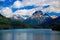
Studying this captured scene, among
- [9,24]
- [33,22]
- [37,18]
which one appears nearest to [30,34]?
[33,22]

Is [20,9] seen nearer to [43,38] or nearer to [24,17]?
[24,17]

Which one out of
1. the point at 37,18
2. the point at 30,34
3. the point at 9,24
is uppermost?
the point at 37,18

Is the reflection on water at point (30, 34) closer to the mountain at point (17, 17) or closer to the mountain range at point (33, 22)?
the mountain range at point (33, 22)

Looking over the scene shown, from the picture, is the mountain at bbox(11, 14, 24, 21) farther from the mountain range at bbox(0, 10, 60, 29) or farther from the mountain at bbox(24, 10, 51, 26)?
the mountain at bbox(24, 10, 51, 26)

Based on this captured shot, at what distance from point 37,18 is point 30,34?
1.27 ft

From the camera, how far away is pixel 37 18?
3750mm

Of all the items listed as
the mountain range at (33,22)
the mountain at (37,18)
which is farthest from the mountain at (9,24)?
the mountain at (37,18)

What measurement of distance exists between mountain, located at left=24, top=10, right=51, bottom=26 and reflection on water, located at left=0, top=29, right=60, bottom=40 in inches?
7.0

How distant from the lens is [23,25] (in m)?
3.72

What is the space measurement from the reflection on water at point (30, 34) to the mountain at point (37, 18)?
0.58 ft

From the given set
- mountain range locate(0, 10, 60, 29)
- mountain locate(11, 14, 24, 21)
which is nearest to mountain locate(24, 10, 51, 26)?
mountain range locate(0, 10, 60, 29)

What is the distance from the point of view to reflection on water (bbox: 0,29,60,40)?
3.59m

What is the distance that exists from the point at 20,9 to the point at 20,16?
156 mm

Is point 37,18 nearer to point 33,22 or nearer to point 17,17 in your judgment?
point 33,22
